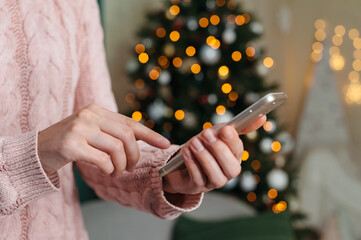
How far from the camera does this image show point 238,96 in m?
2.49

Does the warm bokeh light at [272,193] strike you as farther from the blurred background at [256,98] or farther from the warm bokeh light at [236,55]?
the warm bokeh light at [236,55]

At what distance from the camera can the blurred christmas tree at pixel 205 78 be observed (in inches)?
96.1

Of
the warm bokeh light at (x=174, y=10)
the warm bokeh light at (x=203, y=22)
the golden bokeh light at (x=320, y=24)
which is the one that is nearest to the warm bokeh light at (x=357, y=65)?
the golden bokeh light at (x=320, y=24)

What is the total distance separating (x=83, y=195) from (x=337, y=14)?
96.2 inches

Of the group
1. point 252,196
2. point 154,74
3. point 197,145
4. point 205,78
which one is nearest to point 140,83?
point 154,74

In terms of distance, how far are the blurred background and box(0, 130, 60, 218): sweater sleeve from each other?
1.43 metres

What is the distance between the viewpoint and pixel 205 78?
2459 millimetres

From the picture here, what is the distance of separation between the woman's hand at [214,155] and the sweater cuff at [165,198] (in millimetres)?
75

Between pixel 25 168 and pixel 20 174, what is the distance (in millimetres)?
14

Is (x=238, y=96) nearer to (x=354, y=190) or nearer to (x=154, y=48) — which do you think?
(x=154, y=48)

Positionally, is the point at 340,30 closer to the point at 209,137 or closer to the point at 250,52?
the point at 250,52

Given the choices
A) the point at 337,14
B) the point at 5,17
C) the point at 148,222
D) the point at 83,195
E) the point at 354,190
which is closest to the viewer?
the point at 5,17

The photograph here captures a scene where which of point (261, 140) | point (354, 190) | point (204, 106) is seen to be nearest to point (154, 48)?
point (204, 106)

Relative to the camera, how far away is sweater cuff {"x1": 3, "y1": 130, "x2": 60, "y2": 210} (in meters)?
0.52
